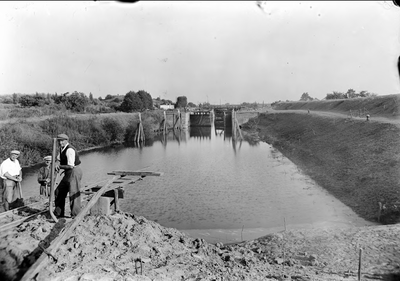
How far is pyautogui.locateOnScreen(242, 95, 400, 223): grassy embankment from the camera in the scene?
10246 millimetres

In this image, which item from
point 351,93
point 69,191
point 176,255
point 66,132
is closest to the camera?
point 176,255

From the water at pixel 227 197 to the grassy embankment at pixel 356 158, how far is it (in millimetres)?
584

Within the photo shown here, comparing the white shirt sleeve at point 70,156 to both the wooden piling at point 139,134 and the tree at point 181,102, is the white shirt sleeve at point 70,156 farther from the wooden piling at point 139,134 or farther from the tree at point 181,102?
the tree at point 181,102

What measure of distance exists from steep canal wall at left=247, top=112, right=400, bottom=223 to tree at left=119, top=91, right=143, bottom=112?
88.3 feet

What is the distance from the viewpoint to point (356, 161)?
1374 centimetres

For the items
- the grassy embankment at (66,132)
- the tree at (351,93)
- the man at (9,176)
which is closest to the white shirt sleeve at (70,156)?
the man at (9,176)

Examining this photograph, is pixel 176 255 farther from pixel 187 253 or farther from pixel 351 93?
pixel 351 93

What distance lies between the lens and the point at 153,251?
5.45 metres

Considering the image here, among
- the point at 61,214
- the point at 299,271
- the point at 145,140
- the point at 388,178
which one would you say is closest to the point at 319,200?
the point at 388,178

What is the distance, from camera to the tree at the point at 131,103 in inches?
1758

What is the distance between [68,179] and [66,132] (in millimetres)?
20505

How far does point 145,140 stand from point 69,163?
2903 cm

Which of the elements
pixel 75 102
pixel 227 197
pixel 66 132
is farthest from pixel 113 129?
pixel 227 197

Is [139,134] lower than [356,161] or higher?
higher
